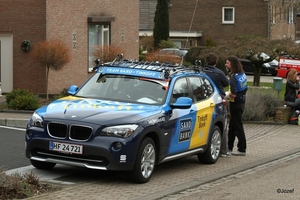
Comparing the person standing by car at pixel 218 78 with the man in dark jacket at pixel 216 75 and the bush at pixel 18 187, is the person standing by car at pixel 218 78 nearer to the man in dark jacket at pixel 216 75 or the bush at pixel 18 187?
the man in dark jacket at pixel 216 75

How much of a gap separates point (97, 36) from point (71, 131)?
18.6 meters

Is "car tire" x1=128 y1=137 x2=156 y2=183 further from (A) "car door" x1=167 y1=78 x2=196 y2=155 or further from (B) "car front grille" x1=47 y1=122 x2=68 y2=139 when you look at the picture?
(B) "car front grille" x1=47 y1=122 x2=68 y2=139

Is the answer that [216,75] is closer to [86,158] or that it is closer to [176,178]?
[176,178]

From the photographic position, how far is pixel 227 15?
57781mm

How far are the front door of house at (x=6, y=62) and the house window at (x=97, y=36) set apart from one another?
12.1 feet

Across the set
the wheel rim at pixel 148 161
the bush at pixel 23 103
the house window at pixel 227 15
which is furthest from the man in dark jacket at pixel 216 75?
the house window at pixel 227 15

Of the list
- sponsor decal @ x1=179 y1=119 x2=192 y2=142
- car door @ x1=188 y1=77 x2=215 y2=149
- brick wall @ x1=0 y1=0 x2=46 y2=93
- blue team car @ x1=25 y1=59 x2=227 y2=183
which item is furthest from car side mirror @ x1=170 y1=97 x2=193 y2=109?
brick wall @ x1=0 y1=0 x2=46 y2=93

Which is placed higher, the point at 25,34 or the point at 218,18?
the point at 218,18

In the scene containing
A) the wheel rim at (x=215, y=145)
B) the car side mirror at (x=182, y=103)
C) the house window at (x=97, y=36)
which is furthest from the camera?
the house window at (x=97, y=36)

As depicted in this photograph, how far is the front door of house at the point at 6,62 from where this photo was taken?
24.6 m

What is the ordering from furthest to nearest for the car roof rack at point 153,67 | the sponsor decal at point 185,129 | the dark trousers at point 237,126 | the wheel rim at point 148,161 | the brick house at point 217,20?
the brick house at point 217,20 → the dark trousers at point 237,126 → the car roof rack at point 153,67 → the sponsor decal at point 185,129 → the wheel rim at point 148,161

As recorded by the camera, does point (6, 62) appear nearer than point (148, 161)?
No

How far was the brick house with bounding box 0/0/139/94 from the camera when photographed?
80.6ft

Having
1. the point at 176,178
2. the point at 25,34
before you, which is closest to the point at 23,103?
the point at 25,34
